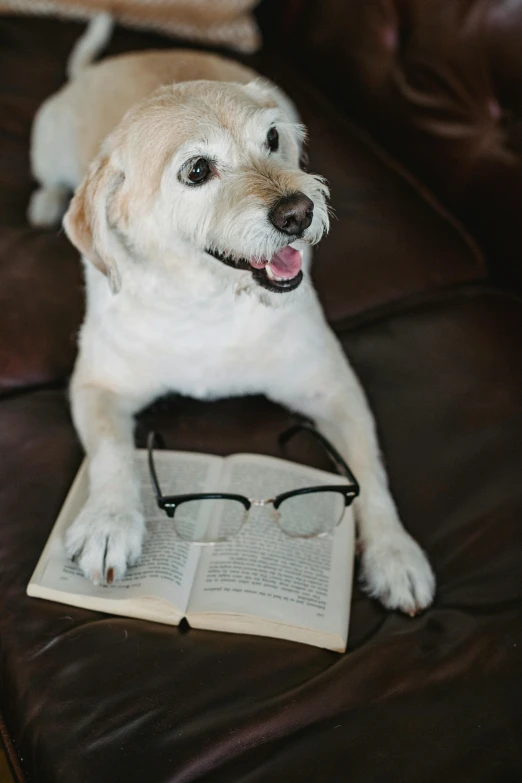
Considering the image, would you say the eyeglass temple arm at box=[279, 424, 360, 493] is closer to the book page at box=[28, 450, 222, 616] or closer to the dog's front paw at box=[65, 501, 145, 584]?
the book page at box=[28, 450, 222, 616]

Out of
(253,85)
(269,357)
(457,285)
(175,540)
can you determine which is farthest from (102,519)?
(457,285)

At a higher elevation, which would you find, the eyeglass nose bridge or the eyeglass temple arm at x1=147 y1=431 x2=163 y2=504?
the eyeglass nose bridge

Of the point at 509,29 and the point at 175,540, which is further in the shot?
the point at 509,29

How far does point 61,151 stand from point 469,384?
143 cm

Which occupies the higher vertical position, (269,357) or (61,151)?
(269,357)

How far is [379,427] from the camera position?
59.4 inches

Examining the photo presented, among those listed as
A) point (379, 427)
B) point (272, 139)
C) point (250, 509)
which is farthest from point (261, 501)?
point (272, 139)

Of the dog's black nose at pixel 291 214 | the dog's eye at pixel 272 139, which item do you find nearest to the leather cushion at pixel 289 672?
the dog's black nose at pixel 291 214

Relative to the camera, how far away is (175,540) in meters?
1.25

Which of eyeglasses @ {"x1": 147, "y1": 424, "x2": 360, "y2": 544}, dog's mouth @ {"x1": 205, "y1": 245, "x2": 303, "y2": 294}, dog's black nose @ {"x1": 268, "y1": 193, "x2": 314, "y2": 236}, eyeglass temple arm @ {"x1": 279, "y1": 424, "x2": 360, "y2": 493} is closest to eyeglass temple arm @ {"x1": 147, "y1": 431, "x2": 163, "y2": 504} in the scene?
eyeglasses @ {"x1": 147, "y1": 424, "x2": 360, "y2": 544}

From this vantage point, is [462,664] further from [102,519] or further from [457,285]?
[457,285]

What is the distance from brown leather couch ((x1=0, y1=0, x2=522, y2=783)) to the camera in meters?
0.99

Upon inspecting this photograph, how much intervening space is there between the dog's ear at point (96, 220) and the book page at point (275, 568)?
18.9 inches

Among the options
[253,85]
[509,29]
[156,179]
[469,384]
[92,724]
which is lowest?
[92,724]
